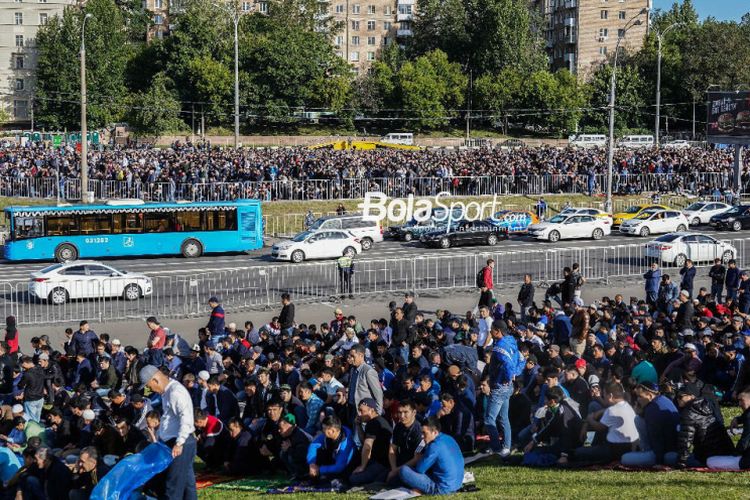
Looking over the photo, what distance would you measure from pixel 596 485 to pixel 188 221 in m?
29.1

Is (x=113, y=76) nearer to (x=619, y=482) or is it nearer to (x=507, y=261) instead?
(x=507, y=261)

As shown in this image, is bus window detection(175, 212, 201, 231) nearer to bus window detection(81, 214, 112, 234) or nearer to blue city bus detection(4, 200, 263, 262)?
blue city bus detection(4, 200, 263, 262)

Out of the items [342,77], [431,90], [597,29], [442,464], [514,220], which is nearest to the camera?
[442,464]

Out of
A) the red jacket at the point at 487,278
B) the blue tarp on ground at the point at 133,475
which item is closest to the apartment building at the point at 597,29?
the red jacket at the point at 487,278

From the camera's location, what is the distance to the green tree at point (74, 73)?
89.8 meters

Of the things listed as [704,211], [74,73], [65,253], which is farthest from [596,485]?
[74,73]

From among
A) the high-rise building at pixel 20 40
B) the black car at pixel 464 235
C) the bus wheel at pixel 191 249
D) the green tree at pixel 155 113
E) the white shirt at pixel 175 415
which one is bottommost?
the bus wheel at pixel 191 249

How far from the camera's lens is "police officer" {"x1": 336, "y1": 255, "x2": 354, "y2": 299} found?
27578 millimetres

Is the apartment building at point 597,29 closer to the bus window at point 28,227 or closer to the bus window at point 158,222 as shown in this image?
the bus window at point 158,222

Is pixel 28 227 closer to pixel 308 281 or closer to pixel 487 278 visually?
pixel 308 281

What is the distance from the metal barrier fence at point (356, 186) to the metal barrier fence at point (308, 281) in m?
16.1

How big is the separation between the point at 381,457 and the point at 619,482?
2.65 meters

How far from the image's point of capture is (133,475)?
9539 mm

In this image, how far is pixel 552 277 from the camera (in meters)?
30.2
